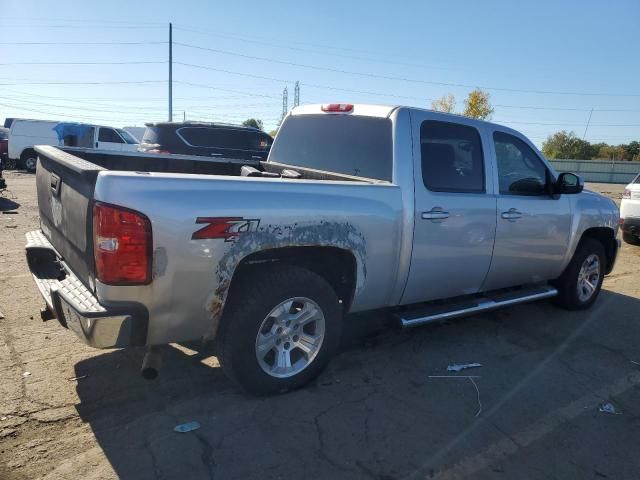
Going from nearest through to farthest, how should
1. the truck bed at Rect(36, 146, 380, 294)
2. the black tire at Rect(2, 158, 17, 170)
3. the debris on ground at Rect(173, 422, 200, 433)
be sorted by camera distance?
the truck bed at Rect(36, 146, 380, 294) < the debris on ground at Rect(173, 422, 200, 433) < the black tire at Rect(2, 158, 17, 170)

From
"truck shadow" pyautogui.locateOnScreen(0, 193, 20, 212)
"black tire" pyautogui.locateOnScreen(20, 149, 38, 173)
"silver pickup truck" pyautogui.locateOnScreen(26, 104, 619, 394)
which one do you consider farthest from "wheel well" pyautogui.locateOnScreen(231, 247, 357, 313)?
"black tire" pyautogui.locateOnScreen(20, 149, 38, 173)

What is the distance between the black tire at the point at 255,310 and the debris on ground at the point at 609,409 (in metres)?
2.11

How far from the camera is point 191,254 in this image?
278cm

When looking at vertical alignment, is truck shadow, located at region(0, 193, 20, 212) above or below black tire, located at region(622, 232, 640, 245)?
below

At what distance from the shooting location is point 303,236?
10.5 feet

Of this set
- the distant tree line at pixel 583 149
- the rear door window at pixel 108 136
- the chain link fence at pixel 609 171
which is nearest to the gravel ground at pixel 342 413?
the rear door window at pixel 108 136

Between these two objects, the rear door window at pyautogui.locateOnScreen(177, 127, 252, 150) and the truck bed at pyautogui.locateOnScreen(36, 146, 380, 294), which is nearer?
the truck bed at pyautogui.locateOnScreen(36, 146, 380, 294)

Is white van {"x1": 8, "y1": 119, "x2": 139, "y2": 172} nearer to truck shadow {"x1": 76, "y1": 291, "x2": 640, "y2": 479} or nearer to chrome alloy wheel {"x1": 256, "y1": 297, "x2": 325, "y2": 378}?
truck shadow {"x1": 76, "y1": 291, "x2": 640, "y2": 479}

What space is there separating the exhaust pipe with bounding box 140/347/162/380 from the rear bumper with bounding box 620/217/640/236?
32.9ft

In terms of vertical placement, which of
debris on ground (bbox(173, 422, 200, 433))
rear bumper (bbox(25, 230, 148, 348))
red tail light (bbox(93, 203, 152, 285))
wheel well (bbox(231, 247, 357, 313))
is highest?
red tail light (bbox(93, 203, 152, 285))

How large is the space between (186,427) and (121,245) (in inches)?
47.1

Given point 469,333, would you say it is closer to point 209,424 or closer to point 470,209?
point 470,209

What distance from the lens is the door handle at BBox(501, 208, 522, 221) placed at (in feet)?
14.7

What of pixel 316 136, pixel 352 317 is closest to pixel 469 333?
pixel 352 317
